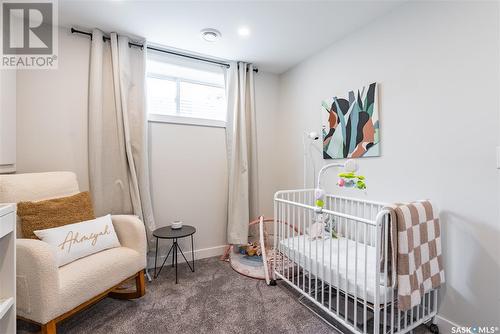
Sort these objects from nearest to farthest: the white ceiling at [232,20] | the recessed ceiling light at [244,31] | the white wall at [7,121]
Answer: the white wall at [7,121] < the white ceiling at [232,20] < the recessed ceiling light at [244,31]

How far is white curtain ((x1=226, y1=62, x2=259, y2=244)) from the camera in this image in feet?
8.78

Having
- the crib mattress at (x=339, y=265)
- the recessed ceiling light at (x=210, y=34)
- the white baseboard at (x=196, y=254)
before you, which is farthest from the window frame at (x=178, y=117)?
the crib mattress at (x=339, y=265)

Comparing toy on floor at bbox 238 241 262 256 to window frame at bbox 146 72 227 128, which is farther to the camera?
toy on floor at bbox 238 241 262 256

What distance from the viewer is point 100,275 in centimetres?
150

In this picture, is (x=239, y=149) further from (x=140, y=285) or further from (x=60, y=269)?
(x=60, y=269)

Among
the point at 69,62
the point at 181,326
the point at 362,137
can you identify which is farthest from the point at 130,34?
the point at 181,326

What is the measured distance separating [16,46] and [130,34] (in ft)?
2.86

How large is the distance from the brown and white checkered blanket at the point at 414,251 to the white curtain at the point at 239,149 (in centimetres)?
165

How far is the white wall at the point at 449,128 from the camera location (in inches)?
52.0

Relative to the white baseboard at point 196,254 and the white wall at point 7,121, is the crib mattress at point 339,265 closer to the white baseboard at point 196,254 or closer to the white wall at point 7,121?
the white baseboard at point 196,254

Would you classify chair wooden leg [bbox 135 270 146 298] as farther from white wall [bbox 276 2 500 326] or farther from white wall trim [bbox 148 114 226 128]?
white wall [bbox 276 2 500 326]

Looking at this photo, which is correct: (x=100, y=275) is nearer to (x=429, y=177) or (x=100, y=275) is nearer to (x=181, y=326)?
(x=181, y=326)

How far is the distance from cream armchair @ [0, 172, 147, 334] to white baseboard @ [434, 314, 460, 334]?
2070 mm

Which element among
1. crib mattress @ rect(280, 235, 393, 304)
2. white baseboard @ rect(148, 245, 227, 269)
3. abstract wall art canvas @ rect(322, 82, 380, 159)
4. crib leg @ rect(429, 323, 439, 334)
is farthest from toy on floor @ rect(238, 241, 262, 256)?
crib leg @ rect(429, 323, 439, 334)
